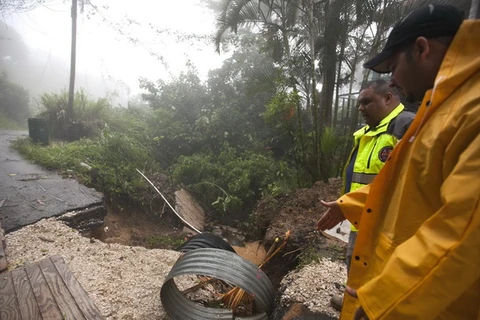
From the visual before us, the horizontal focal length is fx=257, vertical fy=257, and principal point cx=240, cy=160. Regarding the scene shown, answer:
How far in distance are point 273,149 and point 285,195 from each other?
3.91 m

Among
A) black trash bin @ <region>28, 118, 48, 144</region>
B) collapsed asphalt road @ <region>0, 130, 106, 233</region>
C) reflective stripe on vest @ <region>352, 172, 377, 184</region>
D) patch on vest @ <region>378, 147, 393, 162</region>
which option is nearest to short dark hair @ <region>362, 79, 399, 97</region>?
patch on vest @ <region>378, 147, 393, 162</region>

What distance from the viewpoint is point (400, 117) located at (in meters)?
2.04

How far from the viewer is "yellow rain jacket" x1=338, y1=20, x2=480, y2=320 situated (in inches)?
26.8

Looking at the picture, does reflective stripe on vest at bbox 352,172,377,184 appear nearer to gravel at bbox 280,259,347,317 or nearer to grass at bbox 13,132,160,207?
gravel at bbox 280,259,347,317

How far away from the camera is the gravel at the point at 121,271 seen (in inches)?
96.8

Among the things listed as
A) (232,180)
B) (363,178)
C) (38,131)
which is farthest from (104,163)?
(363,178)

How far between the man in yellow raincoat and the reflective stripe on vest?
1197mm

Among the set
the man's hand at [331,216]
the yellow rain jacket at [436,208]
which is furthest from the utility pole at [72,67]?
the yellow rain jacket at [436,208]

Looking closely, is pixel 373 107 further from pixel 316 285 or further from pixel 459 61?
pixel 316 285

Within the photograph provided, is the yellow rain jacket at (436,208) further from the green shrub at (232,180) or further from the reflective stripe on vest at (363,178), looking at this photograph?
the green shrub at (232,180)

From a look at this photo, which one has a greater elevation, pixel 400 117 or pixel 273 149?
pixel 400 117

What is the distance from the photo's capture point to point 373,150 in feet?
7.13

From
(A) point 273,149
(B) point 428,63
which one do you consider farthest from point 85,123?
(B) point 428,63

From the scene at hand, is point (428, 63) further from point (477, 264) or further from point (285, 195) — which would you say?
point (285, 195)
